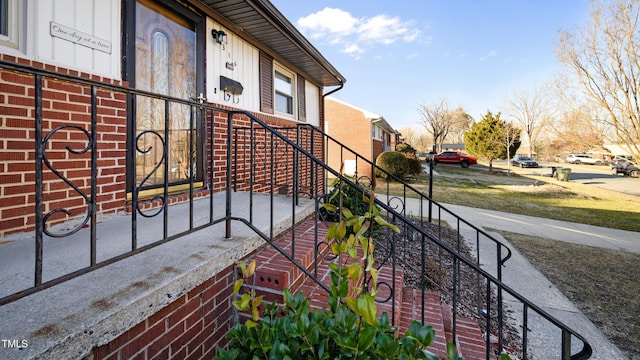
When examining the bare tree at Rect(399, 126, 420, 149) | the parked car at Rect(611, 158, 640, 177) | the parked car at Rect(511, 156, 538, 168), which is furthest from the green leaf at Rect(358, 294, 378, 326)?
the bare tree at Rect(399, 126, 420, 149)

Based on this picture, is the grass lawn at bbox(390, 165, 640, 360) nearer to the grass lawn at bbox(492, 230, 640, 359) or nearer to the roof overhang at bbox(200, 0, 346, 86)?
the grass lawn at bbox(492, 230, 640, 359)

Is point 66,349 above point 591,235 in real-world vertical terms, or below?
above

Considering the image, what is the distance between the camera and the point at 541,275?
415cm

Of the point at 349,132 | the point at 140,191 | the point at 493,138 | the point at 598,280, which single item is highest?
the point at 493,138

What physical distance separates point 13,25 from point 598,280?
665 cm

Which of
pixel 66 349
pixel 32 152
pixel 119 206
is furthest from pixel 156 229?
pixel 66 349

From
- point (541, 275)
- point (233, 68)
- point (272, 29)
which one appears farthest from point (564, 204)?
point (233, 68)

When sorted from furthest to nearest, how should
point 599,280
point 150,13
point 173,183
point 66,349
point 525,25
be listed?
point 525,25 < point 599,280 < point 173,183 < point 150,13 < point 66,349

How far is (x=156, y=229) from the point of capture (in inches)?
90.0

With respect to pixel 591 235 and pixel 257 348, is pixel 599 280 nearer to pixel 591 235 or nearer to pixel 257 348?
pixel 591 235

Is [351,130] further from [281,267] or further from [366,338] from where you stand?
[366,338]

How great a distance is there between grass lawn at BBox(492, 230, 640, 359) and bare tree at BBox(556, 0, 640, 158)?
654 centimetres

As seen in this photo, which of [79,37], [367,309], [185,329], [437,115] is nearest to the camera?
[367,309]

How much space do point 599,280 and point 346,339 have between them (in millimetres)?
4818
